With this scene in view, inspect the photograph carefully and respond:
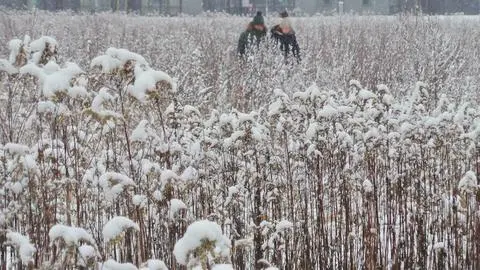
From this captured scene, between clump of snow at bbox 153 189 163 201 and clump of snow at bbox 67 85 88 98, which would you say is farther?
clump of snow at bbox 153 189 163 201

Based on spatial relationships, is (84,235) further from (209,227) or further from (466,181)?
(466,181)

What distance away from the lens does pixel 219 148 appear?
14.2 feet

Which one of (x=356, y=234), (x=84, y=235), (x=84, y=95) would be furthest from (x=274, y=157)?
(x=84, y=235)

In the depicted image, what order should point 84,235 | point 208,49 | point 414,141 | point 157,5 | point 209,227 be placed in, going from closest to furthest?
1. point 209,227
2. point 84,235
3. point 414,141
4. point 208,49
5. point 157,5

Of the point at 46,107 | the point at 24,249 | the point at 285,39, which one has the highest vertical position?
the point at 285,39

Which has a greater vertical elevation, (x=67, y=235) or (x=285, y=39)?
(x=285, y=39)

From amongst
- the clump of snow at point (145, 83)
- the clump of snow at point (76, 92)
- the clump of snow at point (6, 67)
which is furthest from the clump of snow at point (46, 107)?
the clump of snow at point (145, 83)

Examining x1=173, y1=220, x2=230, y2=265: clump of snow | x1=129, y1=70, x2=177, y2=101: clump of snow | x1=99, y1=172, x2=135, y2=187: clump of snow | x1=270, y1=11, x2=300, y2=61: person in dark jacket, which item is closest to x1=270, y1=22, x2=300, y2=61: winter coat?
x1=270, y1=11, x2=300, y2=61: person in dark jacket

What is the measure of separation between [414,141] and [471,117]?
515mm

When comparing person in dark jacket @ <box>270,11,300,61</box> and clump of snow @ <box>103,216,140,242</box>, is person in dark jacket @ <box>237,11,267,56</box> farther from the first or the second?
clump of snow @ <box>103,216,140,242</box>

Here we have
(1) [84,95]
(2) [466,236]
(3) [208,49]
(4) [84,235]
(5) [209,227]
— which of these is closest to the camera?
(5) [209,227]

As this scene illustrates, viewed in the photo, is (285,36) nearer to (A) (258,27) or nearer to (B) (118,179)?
(A) (258,27)

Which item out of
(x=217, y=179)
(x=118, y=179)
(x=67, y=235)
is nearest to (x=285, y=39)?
(x=217, y=179)

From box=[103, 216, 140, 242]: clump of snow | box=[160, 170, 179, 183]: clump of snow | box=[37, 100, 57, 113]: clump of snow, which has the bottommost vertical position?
box=[103, 216, 140, 242]: clump of snow
